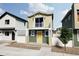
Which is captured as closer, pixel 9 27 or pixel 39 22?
pixel 39 22

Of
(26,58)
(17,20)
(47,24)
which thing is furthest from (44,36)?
(26,58)

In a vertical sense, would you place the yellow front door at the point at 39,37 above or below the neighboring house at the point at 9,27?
below

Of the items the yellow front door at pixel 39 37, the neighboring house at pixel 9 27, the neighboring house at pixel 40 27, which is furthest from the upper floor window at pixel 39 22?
the neighboring house at pixel 9 27

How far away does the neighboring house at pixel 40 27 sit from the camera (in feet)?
84.7

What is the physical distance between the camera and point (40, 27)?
26328 mm

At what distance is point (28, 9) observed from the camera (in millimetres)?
25344

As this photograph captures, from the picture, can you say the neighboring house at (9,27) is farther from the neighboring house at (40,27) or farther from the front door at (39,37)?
the front door at (39,37)

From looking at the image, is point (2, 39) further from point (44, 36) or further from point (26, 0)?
point (26, 0)

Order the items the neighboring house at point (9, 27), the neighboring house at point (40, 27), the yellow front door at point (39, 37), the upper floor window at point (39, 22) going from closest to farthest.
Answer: the neighboring house at point (40, 27) → the yellow front door at point (39, 37) → the upper floor window at point (39, 22) → the neighboring house at point (9, 27)

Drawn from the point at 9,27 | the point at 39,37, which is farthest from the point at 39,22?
the point at 9,27

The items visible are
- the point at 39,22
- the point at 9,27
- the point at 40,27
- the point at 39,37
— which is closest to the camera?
the point at 39,37

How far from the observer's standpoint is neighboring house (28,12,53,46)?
2580 cm

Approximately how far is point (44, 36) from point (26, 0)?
8.18m

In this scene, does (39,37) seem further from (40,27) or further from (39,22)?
(39,22)
